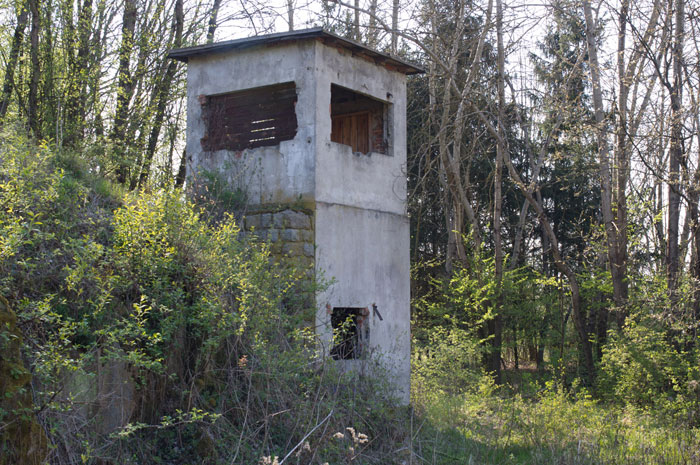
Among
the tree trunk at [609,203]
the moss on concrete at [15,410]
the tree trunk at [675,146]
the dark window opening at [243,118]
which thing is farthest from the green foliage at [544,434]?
the dark window opening at [243,118]

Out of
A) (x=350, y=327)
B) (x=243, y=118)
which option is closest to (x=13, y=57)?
(x=243, y=118)

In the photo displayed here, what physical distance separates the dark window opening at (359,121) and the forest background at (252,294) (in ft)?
4.83

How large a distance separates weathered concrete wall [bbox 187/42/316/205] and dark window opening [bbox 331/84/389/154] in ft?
4.17

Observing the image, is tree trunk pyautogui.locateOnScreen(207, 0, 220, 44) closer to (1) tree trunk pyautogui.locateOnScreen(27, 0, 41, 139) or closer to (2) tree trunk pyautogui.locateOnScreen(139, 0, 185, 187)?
(2) tree trunk pyautogui.locateOnScreen(139, 0, 185, 187)

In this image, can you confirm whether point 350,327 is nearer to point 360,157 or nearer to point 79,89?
point 360,157

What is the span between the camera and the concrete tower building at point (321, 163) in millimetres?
10695

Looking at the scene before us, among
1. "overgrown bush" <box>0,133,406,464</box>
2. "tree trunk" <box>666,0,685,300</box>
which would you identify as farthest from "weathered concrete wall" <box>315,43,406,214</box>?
"tree trunk" <box>666,0,685,300</box>

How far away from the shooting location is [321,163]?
10.8 m

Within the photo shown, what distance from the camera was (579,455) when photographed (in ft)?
31.2

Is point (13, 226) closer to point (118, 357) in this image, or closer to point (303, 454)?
point (118, 357)

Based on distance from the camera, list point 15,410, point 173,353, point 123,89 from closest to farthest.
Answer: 1. point 15,410
2. point 173,353
3. point 123,89

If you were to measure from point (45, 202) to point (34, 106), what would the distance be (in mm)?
7293

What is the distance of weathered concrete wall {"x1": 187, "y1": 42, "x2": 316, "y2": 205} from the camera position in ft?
35.6

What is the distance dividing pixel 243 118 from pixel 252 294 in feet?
14.3
